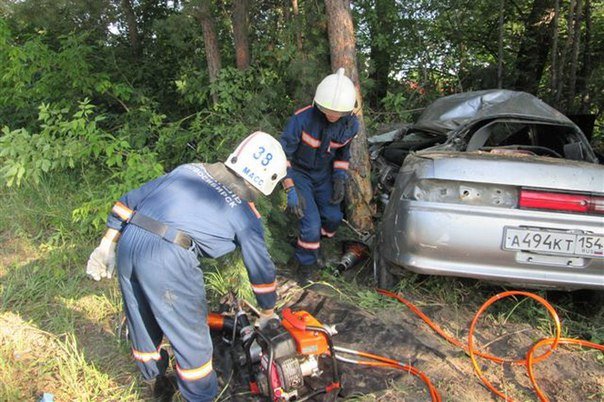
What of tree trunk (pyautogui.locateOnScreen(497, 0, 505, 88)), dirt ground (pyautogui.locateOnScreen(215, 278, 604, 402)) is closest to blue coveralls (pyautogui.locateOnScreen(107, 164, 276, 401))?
dirt ground (pyautogui.locateOnScreen(215, 278, 604, 402))

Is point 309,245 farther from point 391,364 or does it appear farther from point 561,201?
point 561,201

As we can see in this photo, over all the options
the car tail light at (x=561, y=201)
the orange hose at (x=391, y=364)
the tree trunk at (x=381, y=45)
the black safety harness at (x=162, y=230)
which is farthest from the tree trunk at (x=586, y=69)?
the black safety harness at (x=162, y=230)

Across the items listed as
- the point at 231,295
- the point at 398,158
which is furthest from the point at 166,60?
the point at 231,295

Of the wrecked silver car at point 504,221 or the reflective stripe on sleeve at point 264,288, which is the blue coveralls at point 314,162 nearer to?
the wrecked silver car at point 504,221

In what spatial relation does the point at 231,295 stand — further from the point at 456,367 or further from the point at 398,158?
the point at 398,158

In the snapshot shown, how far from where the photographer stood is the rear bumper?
253cm

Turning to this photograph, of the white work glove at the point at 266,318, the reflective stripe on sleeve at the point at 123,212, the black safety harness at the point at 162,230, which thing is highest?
the reflective stripe on sleeve at the point at 123,212

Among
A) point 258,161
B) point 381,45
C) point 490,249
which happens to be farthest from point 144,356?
point 381,45

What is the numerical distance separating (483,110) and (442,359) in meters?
2.19

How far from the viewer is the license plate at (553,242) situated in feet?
8.23

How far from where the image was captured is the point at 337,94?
138 inches

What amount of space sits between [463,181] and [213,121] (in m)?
3.10

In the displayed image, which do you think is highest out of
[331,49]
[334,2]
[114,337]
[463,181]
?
[334,2]

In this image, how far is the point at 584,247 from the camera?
2.52 metres
